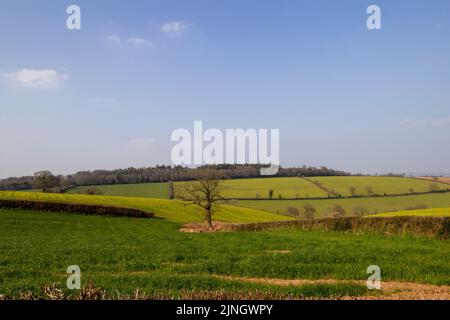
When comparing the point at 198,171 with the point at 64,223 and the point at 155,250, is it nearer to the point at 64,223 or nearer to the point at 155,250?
the point at 64,223

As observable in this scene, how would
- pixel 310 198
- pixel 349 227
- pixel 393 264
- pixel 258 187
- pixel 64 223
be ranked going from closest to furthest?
pixel 393 264
pixel 349 227
pixel 64 223
pixel 310 198
pixel 258 187

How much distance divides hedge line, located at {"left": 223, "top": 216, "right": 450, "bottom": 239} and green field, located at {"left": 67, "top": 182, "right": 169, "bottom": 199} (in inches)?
2885

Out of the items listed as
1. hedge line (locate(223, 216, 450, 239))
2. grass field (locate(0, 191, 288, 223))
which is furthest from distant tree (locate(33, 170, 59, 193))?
hedge line (locate(223, 216, 450, 239))

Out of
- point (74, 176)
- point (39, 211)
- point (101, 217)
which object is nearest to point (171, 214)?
point (101, 217)

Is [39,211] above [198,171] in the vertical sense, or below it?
below

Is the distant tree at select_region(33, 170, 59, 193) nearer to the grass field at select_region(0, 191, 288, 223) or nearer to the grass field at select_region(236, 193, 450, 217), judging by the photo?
the grass field at select_region(0, 191, 288, 223)

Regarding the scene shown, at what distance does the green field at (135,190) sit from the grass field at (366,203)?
891 inches

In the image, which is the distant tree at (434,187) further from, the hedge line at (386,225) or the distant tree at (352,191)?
the hedge line at (386,225)

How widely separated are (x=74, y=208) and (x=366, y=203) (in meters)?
72.3

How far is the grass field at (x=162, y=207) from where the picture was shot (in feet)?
227

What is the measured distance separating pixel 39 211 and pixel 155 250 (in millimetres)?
45374

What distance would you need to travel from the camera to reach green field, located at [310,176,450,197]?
120875 millimetres

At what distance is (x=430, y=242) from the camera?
84.6ft

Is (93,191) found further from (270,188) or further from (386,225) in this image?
(386,225)
